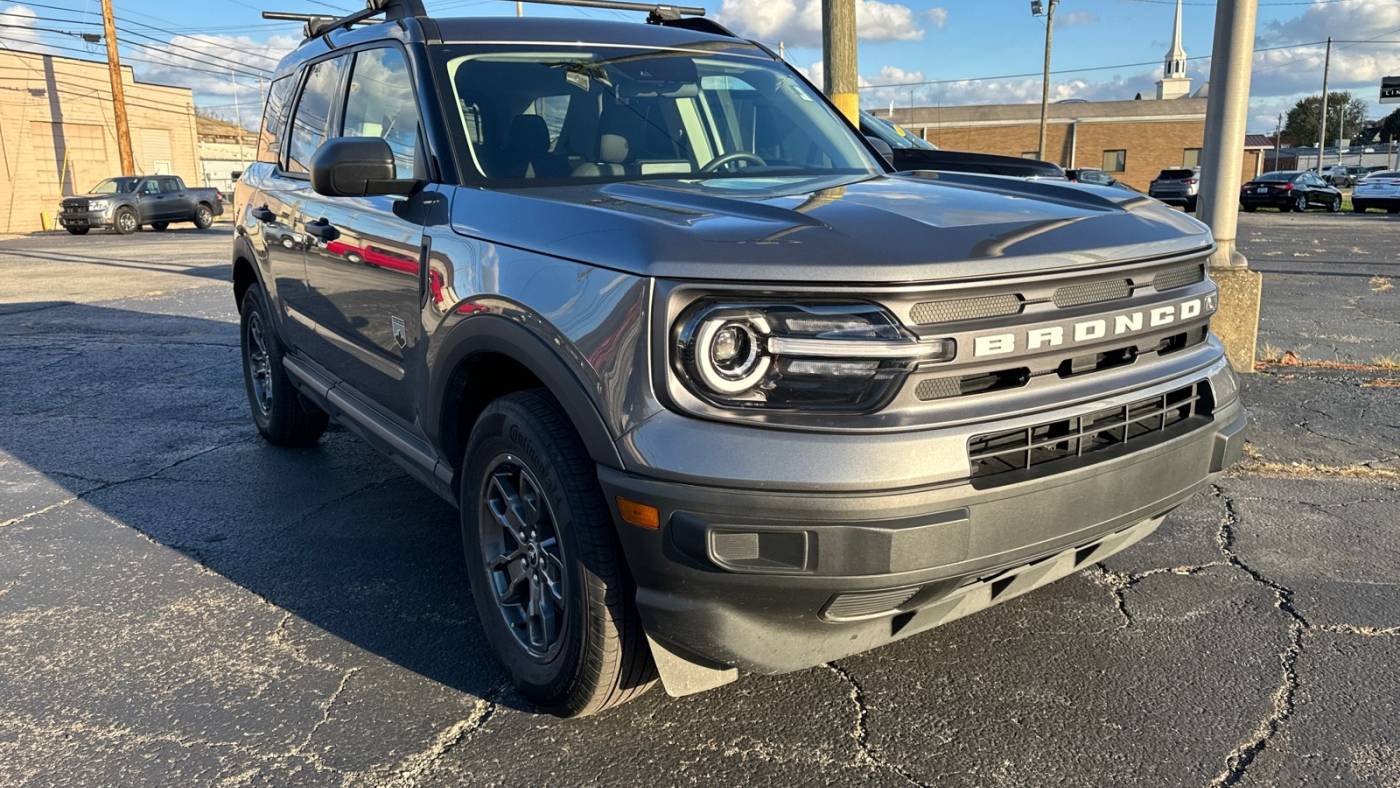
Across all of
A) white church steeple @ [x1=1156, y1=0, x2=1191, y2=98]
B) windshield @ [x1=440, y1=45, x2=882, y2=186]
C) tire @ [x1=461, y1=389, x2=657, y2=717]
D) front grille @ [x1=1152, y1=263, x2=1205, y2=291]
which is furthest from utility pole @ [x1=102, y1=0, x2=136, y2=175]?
white church steeple @ [x1=1156, y1=0, x2=1191, y2=98]

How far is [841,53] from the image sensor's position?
8.65 m

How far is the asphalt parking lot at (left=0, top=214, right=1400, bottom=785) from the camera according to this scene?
8.62 ft

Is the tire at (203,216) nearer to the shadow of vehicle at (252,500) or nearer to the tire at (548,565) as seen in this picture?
the shadow of vehicle at (252,500)

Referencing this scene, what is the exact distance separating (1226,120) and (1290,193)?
→ 34207mm

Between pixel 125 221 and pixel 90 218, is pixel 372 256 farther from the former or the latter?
pixel 125 221

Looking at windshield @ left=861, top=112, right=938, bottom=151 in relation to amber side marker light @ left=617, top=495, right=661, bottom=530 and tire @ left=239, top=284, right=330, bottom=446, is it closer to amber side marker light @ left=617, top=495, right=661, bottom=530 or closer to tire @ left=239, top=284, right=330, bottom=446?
tire @ left=239, top=284, right=330, bottom=446

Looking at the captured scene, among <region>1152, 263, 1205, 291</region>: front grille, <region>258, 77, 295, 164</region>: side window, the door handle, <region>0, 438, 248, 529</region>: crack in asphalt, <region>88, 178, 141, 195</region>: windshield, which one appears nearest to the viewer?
<region>1152, 263, 1205, 291</region>: front grille

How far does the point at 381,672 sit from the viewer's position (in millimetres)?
3109

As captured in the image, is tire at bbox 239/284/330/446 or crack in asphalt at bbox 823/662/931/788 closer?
crack in asphalt at bbox 823/662/931/788

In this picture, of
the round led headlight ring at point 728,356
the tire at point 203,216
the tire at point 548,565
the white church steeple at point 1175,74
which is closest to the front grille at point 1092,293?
the round led headlight ring at point 728,356

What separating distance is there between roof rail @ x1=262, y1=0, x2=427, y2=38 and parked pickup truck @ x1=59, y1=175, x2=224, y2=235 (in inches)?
1058

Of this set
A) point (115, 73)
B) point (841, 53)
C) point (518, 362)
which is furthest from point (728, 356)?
point (115, 73)

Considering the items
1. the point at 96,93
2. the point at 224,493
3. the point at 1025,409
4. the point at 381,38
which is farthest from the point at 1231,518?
the point at 96,93

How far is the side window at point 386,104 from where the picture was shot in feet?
11.5
